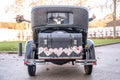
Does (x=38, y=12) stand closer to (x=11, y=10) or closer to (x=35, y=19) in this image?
(x=35, y=19)

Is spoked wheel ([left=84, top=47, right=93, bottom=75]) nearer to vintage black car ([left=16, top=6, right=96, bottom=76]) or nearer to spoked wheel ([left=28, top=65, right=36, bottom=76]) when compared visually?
vintage black car ([left=16, top=6, right=96, bottom=76])

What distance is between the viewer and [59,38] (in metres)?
8.80

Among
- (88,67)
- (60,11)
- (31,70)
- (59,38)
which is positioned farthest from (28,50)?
(88,67)

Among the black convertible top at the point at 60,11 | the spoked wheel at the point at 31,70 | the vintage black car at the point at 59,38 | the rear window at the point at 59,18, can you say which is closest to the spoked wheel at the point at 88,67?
the vintage black car at the point at 59,38

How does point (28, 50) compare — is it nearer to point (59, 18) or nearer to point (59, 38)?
point (59, 38)

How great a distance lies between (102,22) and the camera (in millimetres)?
43969

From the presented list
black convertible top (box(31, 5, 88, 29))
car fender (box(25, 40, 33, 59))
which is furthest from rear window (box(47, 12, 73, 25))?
car fender (box(25, 40, 33, 59))

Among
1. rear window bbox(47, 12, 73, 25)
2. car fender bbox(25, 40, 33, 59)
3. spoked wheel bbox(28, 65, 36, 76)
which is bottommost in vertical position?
spoked wheel bbox(28, 65, 36, 76)

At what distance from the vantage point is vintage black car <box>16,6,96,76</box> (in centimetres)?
880

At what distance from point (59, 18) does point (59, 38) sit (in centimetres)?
95

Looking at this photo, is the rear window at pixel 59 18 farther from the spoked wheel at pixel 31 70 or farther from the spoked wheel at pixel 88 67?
the spoked wheel at pixel 31 70

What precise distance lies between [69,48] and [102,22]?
3562 cm

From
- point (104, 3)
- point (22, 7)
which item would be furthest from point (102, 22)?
point (22, 7)

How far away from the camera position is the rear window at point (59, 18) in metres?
9.53
